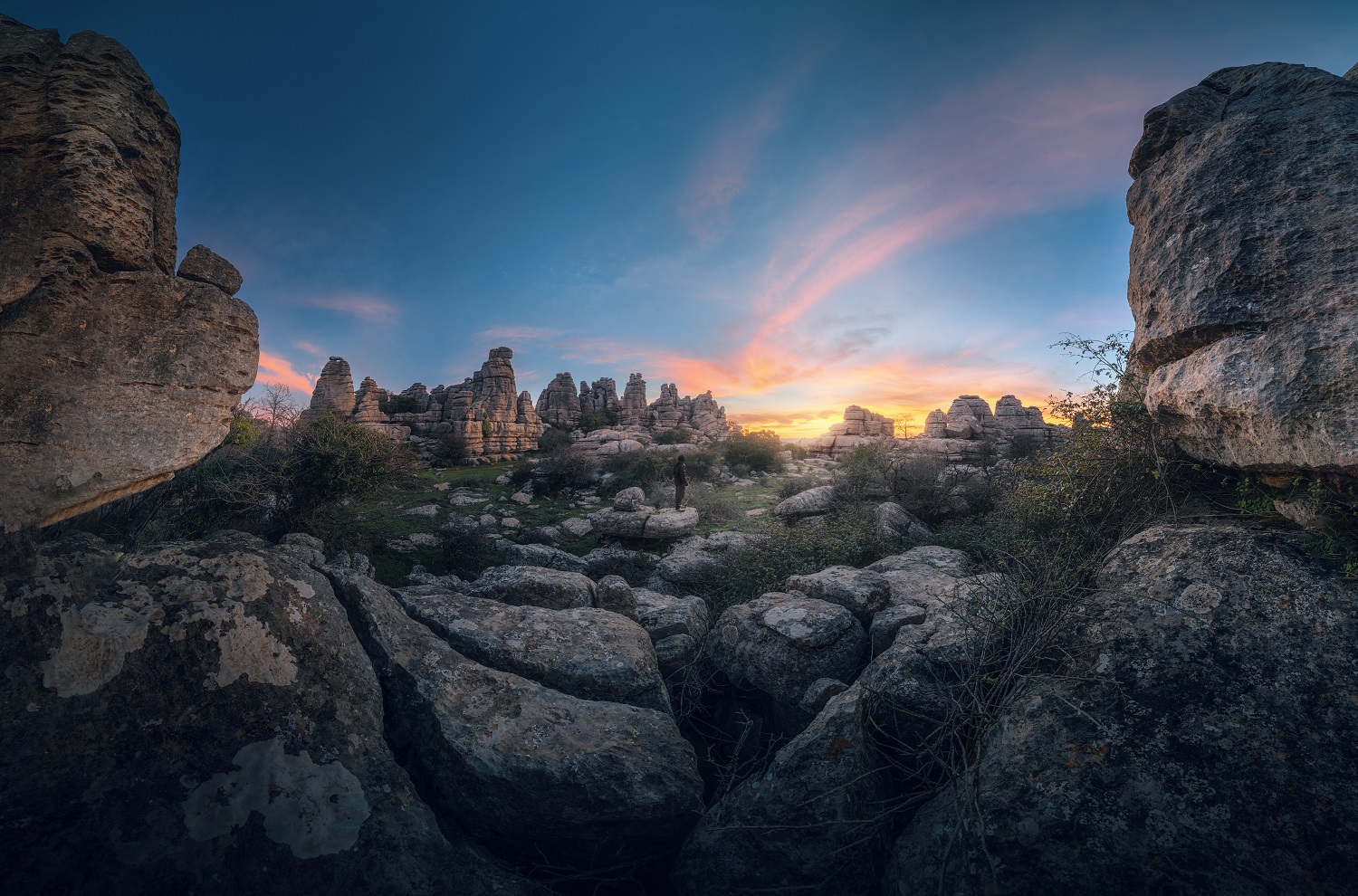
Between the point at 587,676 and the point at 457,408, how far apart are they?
147 ft

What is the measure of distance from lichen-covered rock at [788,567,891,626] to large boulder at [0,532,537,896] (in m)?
3.94

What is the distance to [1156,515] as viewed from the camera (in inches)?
159

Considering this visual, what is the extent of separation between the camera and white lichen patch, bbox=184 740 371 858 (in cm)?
A: 241

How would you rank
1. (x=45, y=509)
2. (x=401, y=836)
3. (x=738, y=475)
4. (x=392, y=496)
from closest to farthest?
(x=401, y=836), (x=45, y=509), (x=392, y=496), (x=738, y=475)

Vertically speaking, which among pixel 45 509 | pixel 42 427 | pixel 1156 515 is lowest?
pixel 1156 515

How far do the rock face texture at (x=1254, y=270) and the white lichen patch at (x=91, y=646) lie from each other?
22.9 ft

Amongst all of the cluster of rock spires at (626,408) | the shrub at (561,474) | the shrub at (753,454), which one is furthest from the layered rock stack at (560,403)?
the shrub at (561,474)

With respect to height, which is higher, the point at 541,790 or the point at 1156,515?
the point at 1156,515

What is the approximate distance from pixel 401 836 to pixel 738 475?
83.2 feet

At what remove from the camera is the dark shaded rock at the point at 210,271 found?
389cm

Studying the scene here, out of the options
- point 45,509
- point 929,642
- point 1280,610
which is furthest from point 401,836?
point 1280,610

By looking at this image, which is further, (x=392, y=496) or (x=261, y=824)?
(x=392, y=496)

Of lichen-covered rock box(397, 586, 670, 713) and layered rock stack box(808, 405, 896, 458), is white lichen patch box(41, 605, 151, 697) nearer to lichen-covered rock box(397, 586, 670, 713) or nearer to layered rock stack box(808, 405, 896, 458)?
lichen-covered rock box(397, 586, 670, 713)

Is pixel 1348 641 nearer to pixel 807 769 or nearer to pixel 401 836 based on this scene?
pixel 807 769
